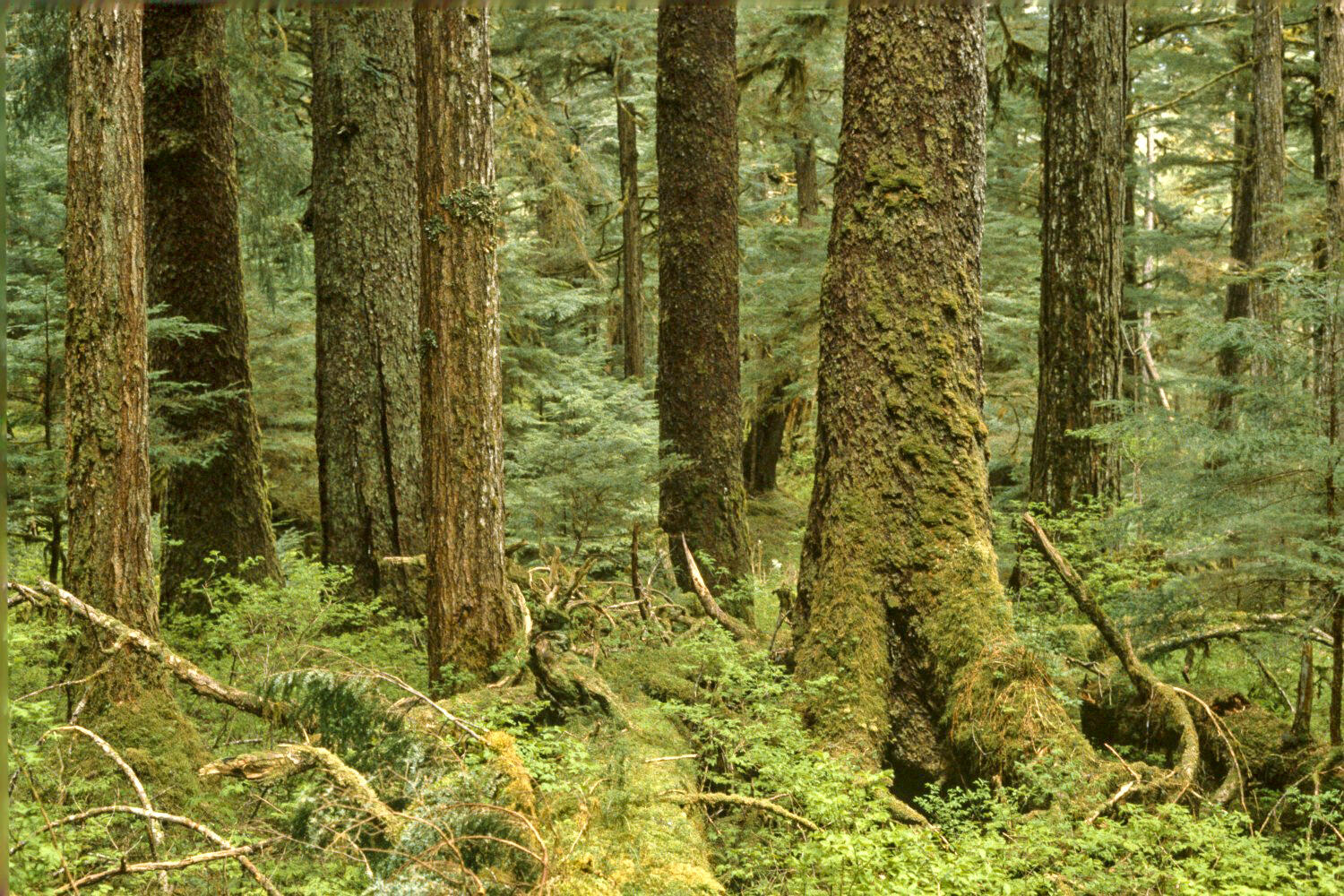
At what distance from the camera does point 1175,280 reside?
20.2 meters

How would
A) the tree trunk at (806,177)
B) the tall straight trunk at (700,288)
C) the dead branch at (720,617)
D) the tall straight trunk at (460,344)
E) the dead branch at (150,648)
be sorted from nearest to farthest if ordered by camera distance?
the dead branch at (150,648) → the tall straight trunk at (460,344) → the dead branch at (720,617) → the tall straight trunk at (700,288) → the tree trunk at (806,177)

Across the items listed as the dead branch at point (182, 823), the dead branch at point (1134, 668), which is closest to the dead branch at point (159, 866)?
the dead branch at point (182, 823)

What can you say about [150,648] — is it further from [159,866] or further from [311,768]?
[159,866]

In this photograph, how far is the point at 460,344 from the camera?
6.00m

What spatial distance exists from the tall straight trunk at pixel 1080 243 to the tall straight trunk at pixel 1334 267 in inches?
71.7

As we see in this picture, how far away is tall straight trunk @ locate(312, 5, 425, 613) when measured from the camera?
347 inches

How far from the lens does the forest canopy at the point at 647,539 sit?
4.08 meters

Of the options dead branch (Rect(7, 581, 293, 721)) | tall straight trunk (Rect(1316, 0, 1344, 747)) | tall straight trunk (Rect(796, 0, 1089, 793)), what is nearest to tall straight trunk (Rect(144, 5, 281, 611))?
dead branch (Rect(7, 581, 293, 721))

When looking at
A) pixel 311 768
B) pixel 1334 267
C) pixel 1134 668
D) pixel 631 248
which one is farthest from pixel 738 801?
pixel 631 248

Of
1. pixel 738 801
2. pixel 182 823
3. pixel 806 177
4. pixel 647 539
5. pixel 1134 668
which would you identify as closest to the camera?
pixel 182 823

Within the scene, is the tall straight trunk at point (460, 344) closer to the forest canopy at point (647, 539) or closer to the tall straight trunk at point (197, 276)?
the forest canopy at point (647, 539)

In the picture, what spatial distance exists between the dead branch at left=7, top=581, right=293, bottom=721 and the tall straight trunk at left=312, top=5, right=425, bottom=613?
11.3ft

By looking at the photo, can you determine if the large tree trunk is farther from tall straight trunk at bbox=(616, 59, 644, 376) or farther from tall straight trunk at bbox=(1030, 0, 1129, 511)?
tall straight trunk at bbox=(616, 59, 644, 376)

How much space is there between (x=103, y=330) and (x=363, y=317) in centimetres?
341
